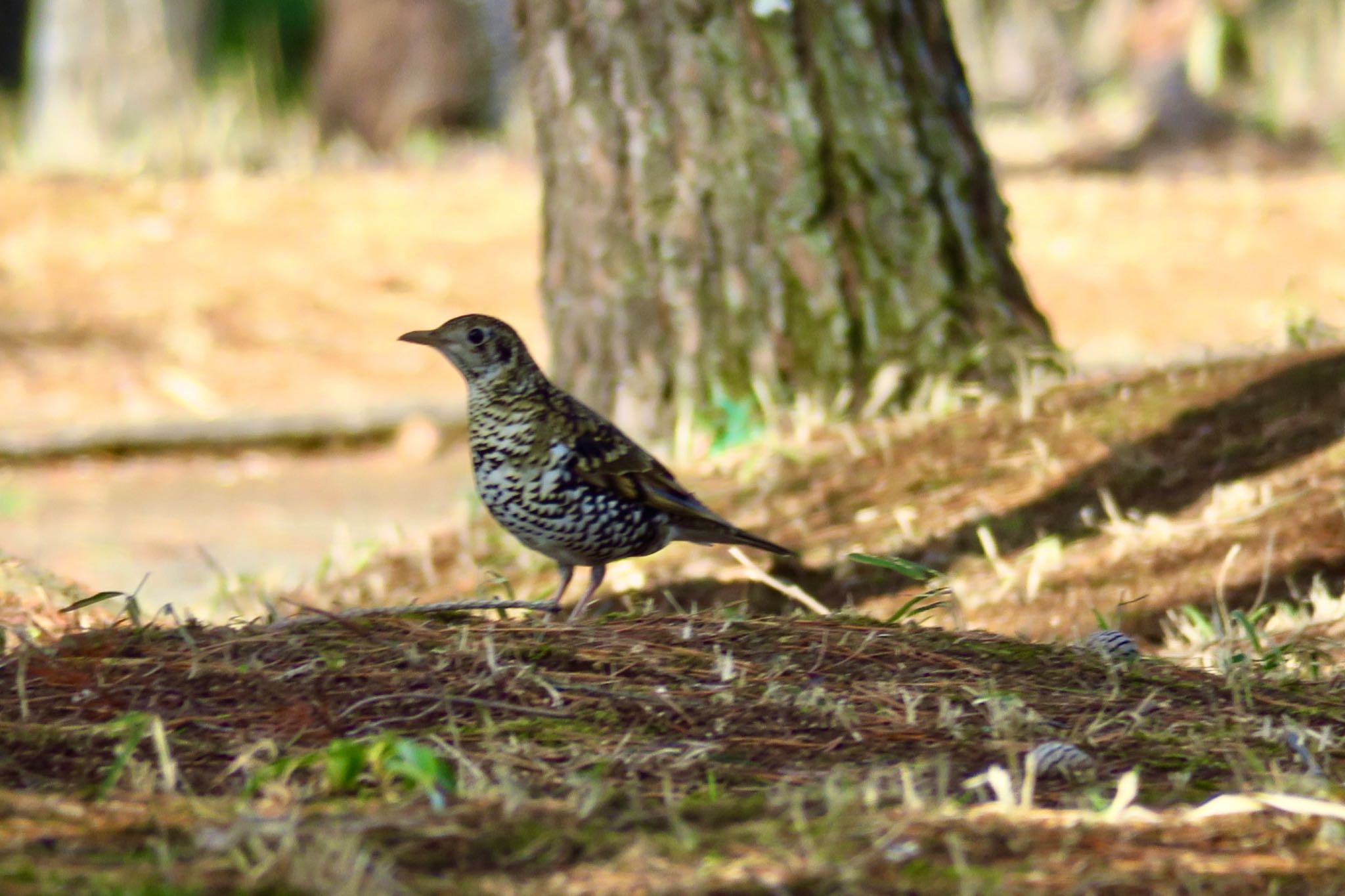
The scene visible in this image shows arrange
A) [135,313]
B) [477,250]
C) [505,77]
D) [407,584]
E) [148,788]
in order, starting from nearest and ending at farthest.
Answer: [148,788], [407,584], [135,313], [477,250], [505,77]

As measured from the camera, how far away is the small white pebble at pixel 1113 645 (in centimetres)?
350

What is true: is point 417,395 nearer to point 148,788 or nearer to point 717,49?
point 717,49

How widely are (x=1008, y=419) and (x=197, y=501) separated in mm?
4205

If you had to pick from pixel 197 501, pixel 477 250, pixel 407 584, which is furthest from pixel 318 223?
pixel 407 584

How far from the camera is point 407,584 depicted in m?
5.43

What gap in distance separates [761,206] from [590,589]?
2154 millimetres

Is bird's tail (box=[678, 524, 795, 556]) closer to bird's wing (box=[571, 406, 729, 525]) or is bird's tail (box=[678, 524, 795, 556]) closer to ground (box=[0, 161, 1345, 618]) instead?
bird's wing (box=[571, 406, 729, 525])

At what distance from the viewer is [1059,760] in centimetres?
276

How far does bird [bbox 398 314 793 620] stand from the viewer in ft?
13.4

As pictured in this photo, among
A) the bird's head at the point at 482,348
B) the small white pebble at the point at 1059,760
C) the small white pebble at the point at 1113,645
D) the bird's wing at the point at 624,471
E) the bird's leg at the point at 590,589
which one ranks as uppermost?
the bird's head at the point at 482,348

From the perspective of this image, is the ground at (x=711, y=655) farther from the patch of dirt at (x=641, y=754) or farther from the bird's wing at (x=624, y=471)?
the bird's wing at (x=624, y=471)

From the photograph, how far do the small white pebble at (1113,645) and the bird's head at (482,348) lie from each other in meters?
1.56

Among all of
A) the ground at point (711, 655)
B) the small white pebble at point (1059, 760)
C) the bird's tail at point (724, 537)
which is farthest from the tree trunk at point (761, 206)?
the small white pebble at point (1059, 760)

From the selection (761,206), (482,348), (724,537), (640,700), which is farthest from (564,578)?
(761,206)
